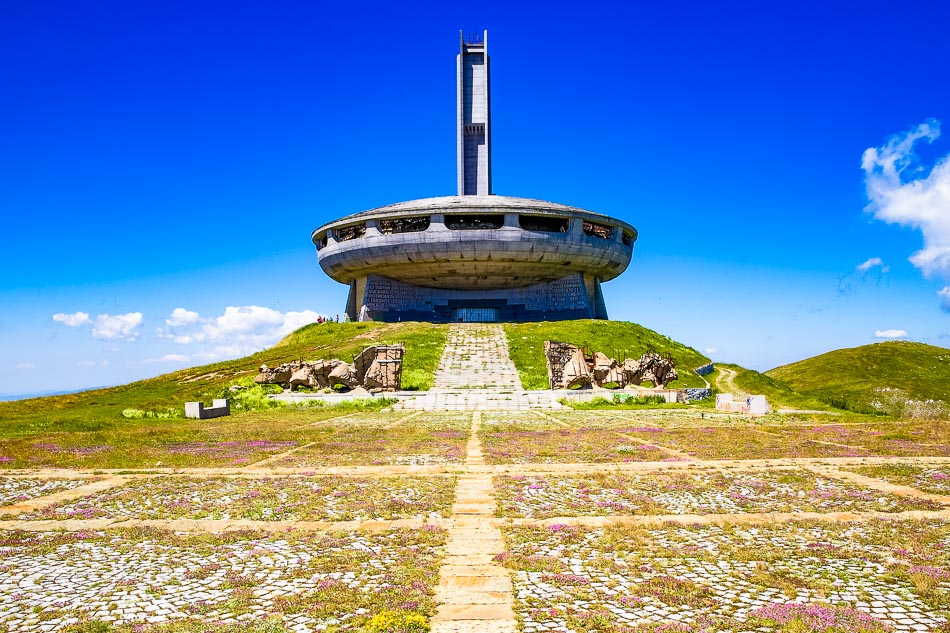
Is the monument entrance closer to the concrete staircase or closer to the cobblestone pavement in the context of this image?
the concrete staircase

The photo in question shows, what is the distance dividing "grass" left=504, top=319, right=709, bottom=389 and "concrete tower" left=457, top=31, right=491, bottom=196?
79.0 ft

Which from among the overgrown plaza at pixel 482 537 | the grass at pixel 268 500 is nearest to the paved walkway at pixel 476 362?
the overgrown plaza at pixel 482 537

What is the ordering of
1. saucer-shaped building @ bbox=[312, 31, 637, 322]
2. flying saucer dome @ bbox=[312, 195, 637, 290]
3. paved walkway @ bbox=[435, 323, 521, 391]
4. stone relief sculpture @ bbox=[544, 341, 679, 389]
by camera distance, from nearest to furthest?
stone relief sculpture @ bbox=[544, 341, 679, 389]
paved walkway @ bbox=[435, 323, 521, 391]
flying saucer dome @ bbox=[312, 195, 637, 290]
saucer-shaped building @ bbox=[312, 31, 637, 322]

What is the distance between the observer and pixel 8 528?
8.23 metres

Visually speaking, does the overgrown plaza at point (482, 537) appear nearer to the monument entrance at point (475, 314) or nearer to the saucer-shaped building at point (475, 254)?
the saucer-shaped building at point (475, 254)

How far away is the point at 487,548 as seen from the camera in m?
6.91

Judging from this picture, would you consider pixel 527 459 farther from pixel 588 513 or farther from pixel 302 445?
pixel 302 445

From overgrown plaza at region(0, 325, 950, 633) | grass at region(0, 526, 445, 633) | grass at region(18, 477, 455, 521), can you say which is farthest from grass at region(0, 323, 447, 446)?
grass at region(0, 526, 445, 633)

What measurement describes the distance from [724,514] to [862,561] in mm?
2106

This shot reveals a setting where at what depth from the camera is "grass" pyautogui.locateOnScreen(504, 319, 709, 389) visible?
35.9 meters

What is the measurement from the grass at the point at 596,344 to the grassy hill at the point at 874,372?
10843 millimetres

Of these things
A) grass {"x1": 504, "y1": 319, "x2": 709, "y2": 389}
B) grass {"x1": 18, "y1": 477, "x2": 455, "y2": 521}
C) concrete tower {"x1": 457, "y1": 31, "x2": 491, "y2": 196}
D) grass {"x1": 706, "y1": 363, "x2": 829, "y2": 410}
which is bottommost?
grass {"x1": 18, "y1": 477, "x2": 455, "y2": 521}

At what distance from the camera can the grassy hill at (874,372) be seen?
48.4 meters

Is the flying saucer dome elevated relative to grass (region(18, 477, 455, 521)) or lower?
elevated
